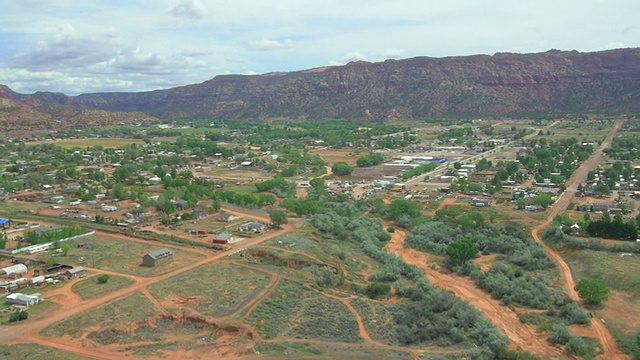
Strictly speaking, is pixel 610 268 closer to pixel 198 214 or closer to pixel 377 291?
pixel 377 291

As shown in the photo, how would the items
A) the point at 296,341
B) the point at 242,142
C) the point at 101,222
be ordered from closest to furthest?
1. the point at 296,341
2. the point at 101,222
3. the point at 242,142

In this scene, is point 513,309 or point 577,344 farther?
point 513,309

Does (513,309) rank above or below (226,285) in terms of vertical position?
below

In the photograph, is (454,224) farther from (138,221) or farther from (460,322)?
(138,221)

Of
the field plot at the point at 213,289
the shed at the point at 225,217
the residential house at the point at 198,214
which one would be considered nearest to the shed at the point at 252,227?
the shed at the point at 225,217

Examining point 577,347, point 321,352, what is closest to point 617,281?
point 577,347

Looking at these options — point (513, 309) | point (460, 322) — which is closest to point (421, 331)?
point (460, 322)
